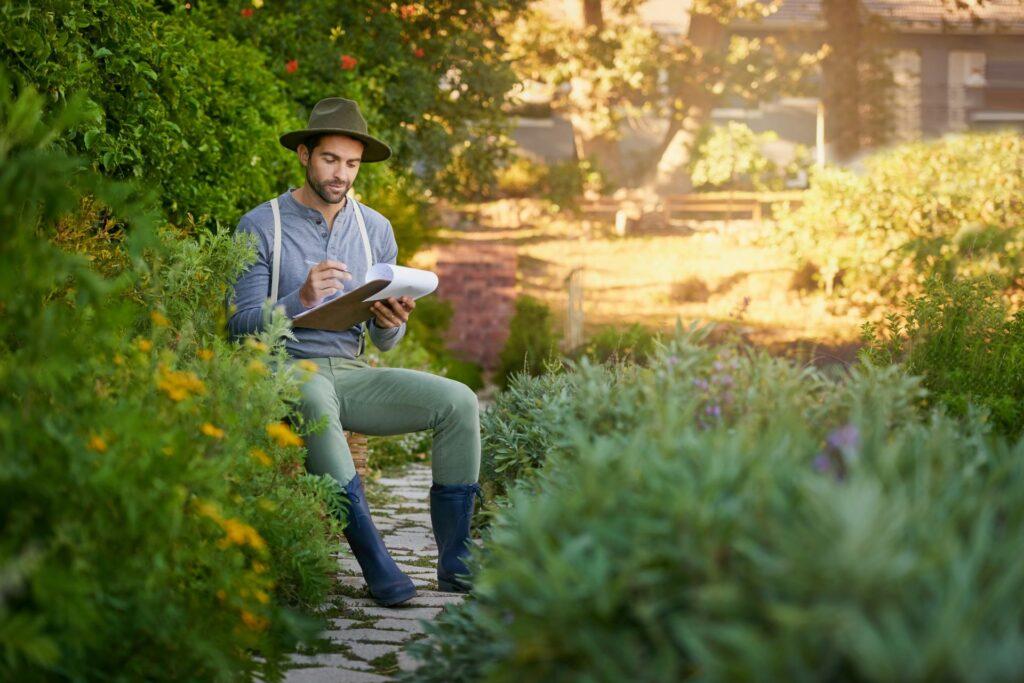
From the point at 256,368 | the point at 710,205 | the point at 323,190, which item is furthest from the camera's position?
the point at 710,205

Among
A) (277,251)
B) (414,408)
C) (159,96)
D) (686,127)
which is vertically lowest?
(414,408)

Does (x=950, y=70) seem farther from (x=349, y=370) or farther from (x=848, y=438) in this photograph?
(x=848, y=438)

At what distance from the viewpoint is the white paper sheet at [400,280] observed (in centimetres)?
440

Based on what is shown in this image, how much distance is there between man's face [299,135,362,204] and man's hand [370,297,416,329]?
0.50 meters

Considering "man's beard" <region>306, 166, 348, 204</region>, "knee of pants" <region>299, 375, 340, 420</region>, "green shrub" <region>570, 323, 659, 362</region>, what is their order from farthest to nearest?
"green shrub" <region>570, 323, 659, 362</region>, "man's beard" <region>306, 166, 348, 204</region>, "knee of pants" <region>299, 375, 340, 420</region>

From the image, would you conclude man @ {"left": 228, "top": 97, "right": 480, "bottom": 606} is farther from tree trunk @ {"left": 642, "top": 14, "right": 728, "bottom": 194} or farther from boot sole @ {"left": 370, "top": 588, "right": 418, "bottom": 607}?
tree trunk @ {"left": 642, "top": 14, "right": 728, "bottom": 194}

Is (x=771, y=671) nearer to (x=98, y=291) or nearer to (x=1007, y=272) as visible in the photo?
(x=98, y=291)

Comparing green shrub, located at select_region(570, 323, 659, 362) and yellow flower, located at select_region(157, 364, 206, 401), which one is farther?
green shrub, located at select_region(570, 323, 659, 362)

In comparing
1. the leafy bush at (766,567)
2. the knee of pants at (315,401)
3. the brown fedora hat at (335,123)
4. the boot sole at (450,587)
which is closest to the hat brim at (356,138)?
the brown fedora hat at (335,123)

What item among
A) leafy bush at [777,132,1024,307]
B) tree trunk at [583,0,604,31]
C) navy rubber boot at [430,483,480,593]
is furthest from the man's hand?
tree trunk at [583,0,604,31]

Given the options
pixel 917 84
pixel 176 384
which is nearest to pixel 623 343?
pixel 176 384

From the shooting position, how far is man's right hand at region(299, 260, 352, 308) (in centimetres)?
446

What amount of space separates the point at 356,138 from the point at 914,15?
26.1 metres

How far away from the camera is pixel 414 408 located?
4.61 metres
